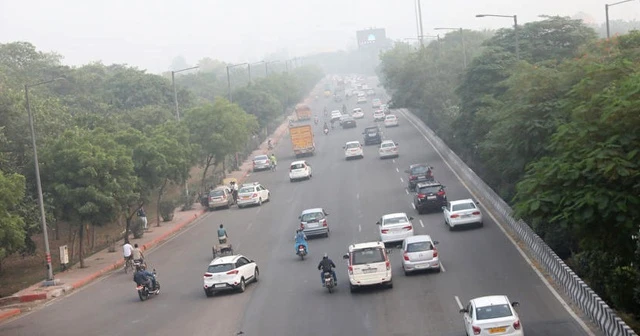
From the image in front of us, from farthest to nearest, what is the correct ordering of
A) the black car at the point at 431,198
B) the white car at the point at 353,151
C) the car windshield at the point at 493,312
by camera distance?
the white car at the point at 353,151 < the black car at the point at 431,198 < the car windshield at the point at 493,312

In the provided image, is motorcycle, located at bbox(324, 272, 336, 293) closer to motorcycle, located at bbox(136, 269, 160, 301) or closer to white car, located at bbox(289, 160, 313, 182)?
motorcycle, located at bbox(136, 269, 160, 301)

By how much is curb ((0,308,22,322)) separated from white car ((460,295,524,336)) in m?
17.6

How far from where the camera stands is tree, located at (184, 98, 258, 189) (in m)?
66.8

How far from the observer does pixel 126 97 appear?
333ft

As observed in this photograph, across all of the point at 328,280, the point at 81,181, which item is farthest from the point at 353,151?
the point at 328,280

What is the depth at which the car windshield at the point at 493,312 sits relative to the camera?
2045 cm

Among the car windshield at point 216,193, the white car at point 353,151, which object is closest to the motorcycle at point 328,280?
the car windshield at point 216,193

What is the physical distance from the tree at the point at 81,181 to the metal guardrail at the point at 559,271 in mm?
16948

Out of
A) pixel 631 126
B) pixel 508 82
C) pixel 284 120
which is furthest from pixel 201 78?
pixel 631 126

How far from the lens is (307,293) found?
1179 inches

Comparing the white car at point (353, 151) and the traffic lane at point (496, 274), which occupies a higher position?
the white car at point (353, 151)

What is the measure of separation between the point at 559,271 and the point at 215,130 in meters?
43.2

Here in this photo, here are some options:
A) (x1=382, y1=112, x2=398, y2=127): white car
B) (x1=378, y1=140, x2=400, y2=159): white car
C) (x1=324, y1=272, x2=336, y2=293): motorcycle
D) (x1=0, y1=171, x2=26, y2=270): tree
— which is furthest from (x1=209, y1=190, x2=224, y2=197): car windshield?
(x1=382, y1=112, x2=398, y2=127): white car

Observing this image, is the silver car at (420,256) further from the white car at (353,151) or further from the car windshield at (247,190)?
the white car at (353,151)
